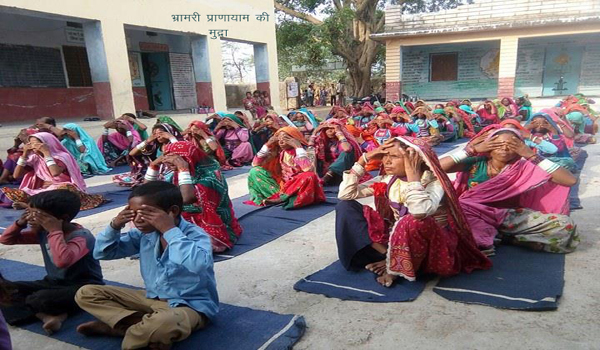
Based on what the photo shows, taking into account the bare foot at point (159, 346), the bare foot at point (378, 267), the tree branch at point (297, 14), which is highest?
the tree branch at point (297, 14)

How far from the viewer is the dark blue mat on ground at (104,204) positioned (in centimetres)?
527

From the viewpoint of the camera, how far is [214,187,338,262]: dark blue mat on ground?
4.05 metres

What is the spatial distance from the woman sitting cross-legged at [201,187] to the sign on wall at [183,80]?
1153 centimetres

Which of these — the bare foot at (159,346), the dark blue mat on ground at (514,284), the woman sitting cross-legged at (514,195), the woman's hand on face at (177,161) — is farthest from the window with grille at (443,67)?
the bare foot at (159,346)

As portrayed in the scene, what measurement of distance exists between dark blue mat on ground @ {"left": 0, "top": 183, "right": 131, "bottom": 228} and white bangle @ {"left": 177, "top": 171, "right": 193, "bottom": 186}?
7.96ft

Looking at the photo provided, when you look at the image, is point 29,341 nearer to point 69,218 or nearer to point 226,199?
point 69,218

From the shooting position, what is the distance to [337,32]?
62.5 feet

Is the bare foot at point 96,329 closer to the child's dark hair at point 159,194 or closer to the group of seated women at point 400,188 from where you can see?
the child's dark hair at point 159,194

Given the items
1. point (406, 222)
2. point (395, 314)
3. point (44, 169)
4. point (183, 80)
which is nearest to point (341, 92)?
point (183, 80)

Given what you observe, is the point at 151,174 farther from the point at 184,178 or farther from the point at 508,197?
the point at 508,197

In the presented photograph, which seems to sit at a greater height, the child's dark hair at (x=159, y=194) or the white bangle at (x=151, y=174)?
the child's dark hair at (x=159, y=194)

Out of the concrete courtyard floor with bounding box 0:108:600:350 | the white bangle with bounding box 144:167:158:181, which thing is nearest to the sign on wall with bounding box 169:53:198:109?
the white bangle with bounding box 144:167:158:181

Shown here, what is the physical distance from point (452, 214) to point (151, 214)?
1841 mm

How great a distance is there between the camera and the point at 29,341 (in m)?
2.51
